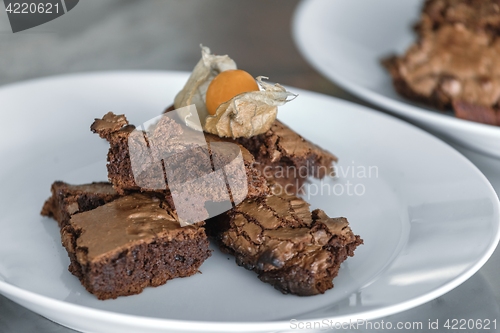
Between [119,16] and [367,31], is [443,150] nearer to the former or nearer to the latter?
[367,31]

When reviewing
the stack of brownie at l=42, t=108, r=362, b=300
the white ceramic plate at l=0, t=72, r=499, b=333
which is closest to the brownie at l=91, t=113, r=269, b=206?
the stack of brownie at l=42, t=108, r=362, b=300

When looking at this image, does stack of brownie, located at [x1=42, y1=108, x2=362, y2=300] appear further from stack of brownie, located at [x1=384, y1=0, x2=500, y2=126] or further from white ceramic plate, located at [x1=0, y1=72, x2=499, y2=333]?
stack of brownie, located at [x1=384, y1=0, x2=500, y2=126]

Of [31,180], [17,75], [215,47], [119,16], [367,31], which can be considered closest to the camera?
[31,180]

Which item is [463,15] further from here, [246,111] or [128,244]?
[128,244]

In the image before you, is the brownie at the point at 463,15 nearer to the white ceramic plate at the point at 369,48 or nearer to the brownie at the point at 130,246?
the white ceramic plate at the point at 369,48

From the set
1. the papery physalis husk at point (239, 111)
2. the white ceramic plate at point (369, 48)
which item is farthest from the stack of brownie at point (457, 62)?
the papery physalis husk at point (239, 111)

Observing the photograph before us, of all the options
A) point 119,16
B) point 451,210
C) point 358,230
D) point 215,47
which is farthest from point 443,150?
point 119,16
